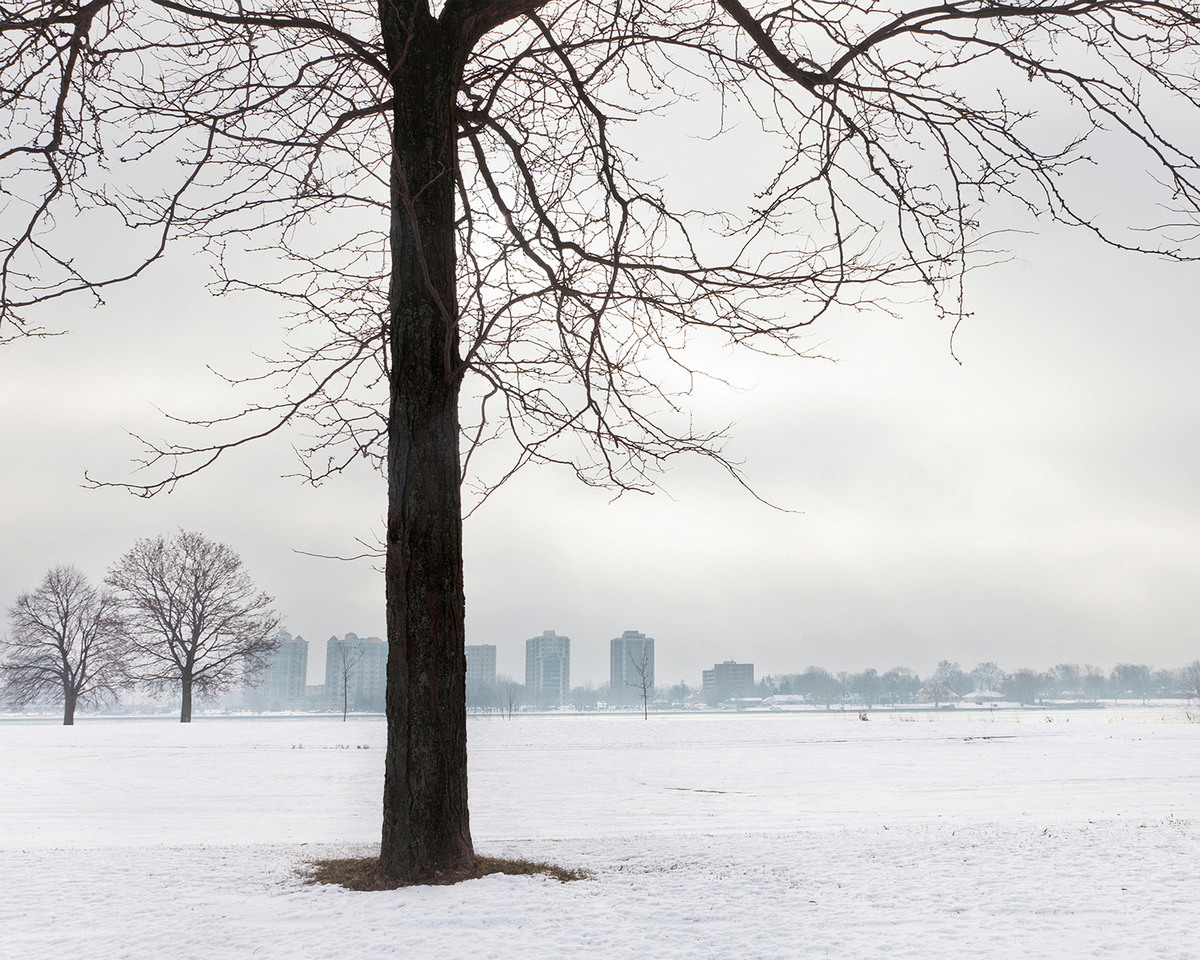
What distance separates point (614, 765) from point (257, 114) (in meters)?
16.0

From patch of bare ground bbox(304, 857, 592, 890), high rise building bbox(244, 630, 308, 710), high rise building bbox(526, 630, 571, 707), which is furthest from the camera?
high rise building bbox(526, 630, 571, 707)

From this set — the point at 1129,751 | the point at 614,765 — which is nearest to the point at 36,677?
the point at 614,765

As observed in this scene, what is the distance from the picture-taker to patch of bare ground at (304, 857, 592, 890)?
5.67 meters

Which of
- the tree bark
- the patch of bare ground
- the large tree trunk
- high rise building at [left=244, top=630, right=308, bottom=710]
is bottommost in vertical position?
high rise building at [left=244, top=630, right=308, bottom=710]

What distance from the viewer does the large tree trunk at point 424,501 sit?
233 inches

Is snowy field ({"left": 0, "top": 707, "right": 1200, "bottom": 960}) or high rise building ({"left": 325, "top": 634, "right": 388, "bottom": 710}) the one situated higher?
snowy field ({"left": 0, "top": 707, "right": 1200, "bottom": 960})

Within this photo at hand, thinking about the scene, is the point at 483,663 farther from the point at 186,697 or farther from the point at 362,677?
the point at 186,697

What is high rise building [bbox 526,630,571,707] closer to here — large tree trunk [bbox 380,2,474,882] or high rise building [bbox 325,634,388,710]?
high rise building [bbox 325,634,388,710]

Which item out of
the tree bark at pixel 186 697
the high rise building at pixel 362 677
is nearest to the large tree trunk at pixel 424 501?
the tree bark at pixel 186 697

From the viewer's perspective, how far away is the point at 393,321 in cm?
643

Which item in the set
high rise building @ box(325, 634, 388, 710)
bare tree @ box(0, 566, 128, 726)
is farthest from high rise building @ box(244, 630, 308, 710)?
bare tree @ box(0, 566, 128, 726)

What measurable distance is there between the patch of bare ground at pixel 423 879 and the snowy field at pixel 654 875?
0.19 meters

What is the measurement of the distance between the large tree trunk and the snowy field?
0.60m

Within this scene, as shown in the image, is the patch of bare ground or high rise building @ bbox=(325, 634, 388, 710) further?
high rise building @ bbox=(325, 634, 388, 710)
